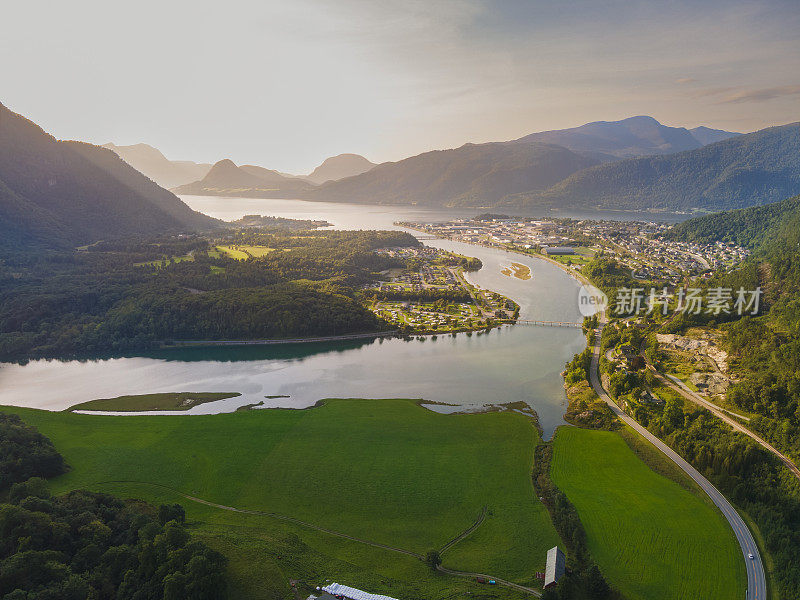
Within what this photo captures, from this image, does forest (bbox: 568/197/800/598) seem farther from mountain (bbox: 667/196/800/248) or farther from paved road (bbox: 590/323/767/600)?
mountain (bbox: 667/196/800/248)

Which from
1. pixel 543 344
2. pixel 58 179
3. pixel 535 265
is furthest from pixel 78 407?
pixel 58 179

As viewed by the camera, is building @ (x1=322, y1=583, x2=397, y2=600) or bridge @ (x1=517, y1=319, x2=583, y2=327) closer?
building @ (x1=322, y1=583, x2=397, y2=600)

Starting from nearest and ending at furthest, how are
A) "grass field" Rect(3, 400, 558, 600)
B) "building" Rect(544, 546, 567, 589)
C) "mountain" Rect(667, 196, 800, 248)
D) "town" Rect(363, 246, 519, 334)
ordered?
1. "building" Rect(544, 546, 567, 589)
2. "grass field" Rect(3, 400, 558, 600)
3. "town" Rect(363, 246, 519, 334)
4. "mountain" Rect(667, 196, 800, 248)

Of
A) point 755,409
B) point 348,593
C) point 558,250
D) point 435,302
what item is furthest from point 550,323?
point 558,250

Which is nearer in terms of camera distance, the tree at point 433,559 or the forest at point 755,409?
the tree at point 433,559

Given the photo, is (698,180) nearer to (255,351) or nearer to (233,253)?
(233,253)

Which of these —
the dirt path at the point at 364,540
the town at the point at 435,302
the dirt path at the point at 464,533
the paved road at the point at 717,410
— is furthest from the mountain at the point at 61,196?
the paved road at the point at 717,410

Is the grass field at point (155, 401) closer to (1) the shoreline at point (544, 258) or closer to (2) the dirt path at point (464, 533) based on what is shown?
(2) the dirt path at point (464, 533)

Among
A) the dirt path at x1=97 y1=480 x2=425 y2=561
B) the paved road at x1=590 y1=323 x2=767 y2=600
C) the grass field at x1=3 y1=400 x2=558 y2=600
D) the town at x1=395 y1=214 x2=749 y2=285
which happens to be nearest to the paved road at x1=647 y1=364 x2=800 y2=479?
the paved road at x1=590 y1=323 x2=767 y2=600
